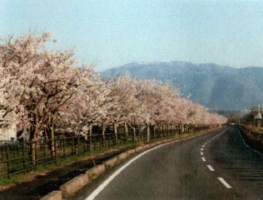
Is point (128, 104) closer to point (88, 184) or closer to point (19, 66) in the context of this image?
point (19, 66)

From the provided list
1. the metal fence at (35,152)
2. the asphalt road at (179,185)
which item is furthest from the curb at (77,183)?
the metal fence at (35,152)

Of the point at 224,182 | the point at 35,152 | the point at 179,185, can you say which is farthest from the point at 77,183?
the point at 35,152

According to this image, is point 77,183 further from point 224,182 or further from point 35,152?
point 35,152

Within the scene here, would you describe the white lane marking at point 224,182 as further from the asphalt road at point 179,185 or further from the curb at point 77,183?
the curb at point 77,183

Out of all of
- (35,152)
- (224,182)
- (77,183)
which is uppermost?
(35,152)

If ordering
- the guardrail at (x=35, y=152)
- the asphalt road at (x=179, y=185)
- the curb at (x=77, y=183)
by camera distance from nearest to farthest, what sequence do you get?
the curb at (x=77, y=183) < the asphalt road at (x=179, y=185) < the guardrail at (x=35, y=152)

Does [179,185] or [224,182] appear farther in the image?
[224,182]

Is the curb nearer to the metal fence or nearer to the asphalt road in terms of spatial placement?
the asphalt road

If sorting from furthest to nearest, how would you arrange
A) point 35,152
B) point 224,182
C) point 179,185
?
point 35,152 < point 224,182 < point 179,185

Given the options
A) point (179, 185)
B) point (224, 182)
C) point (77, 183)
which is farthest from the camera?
point (224, 182)

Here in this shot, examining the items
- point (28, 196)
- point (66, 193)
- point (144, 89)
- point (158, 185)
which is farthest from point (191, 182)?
point (144, 89)

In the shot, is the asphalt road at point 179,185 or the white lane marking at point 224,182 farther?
the white lane marking at point 224,182

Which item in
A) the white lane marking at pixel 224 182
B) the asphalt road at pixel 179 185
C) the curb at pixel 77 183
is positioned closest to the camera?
the curb at pixel 77 183

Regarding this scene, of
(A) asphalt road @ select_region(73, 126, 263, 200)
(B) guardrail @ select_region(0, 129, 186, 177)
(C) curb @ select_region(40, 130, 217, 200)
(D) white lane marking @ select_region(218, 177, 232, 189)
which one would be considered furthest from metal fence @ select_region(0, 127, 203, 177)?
(D) white lane marking @ select_region(218, 177, 232, 189)
